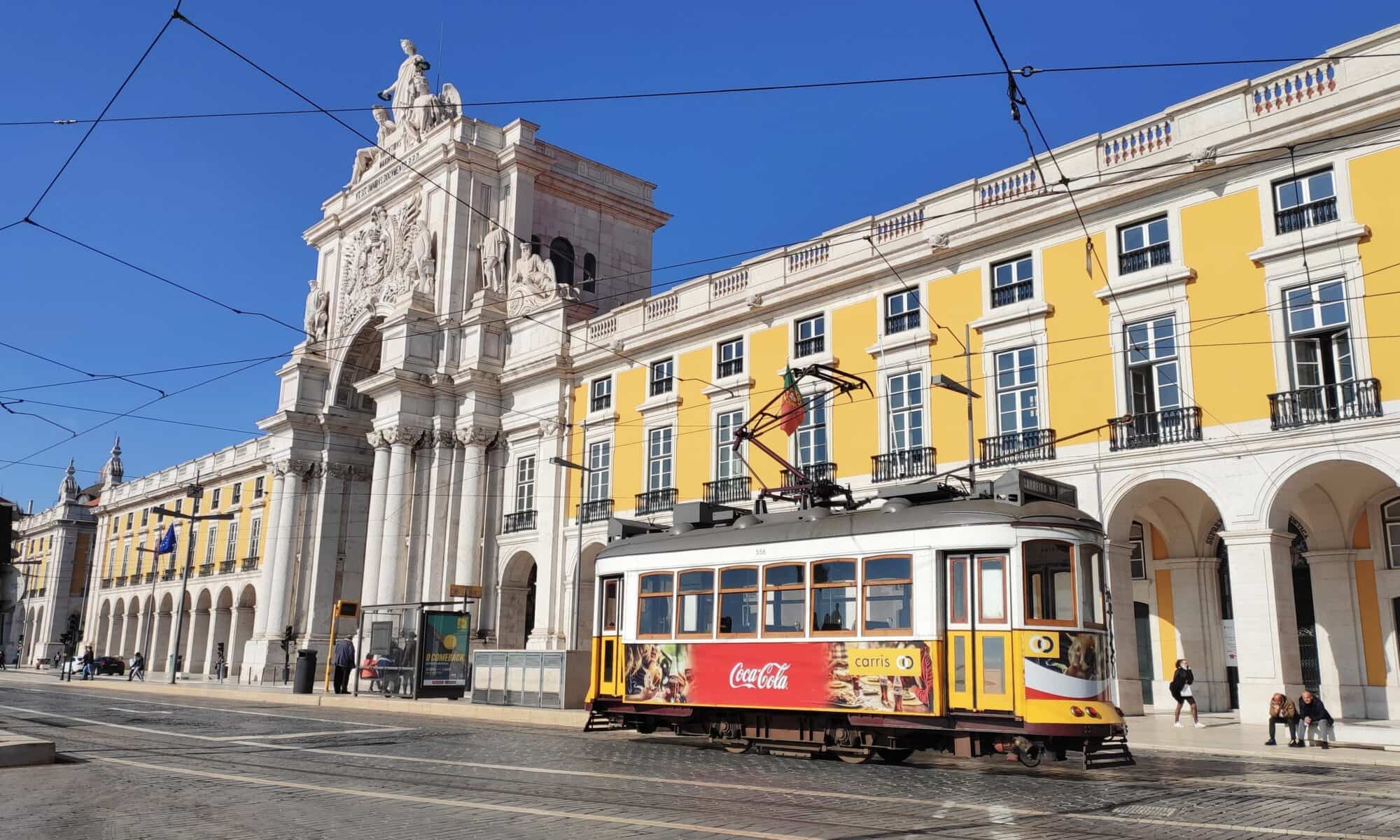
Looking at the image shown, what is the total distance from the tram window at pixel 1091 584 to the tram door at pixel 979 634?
1.01 meters

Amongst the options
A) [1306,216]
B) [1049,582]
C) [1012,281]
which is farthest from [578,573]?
[1306,216]

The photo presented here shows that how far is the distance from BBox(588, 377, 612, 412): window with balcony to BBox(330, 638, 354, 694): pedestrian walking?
10303mm

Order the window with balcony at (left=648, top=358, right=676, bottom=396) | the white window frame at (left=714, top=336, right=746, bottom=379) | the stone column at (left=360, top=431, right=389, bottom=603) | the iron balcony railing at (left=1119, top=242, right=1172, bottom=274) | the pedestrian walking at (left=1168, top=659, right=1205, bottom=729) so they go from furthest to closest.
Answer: the stone column at (left=360, top=431, right=389, bottom=603)
the window with balcony at (left=648, top=358, right=676, bottom=396)
the white window frame at (left=714, top=336, right=746, bottom=379)
the iron balcony railing at (left=1119, top=242, right=1172, bottom=274)
the pedestrian walking at (left=1168, top=659, right=1205, bottom=729)

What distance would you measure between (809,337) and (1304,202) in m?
12.1

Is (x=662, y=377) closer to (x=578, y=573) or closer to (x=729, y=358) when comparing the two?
(x=729, y=358)

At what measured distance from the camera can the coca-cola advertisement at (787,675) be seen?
13812 mm

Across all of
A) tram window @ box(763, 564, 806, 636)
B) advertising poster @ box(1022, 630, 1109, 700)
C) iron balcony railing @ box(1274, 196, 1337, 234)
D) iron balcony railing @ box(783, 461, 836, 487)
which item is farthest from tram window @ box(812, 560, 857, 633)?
iron balcony railing @ box(1274, 196, 1337, 234)

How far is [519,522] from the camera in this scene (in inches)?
1425

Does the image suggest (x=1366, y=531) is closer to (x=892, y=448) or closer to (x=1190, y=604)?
(x=1190, y=604)

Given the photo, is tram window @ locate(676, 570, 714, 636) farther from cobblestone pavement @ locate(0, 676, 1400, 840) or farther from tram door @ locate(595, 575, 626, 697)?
cobblestone pavement @ locate(0, 676, 1400, 840)

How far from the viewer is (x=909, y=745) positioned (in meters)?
14.1

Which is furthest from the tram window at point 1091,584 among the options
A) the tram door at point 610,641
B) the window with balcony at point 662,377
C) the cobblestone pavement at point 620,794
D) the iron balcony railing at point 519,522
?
the iron balcony railing at point 519,522

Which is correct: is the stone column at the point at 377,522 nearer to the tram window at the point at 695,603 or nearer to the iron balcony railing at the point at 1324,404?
the tram window at the point at 695,603

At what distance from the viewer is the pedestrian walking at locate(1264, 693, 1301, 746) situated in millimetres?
17250
